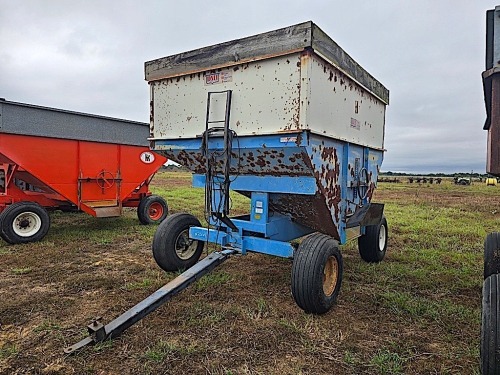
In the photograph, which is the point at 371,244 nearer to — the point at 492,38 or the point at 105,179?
the point at 492,38

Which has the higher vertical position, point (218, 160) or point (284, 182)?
point (218, 160)

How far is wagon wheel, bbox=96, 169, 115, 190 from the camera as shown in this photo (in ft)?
23.5

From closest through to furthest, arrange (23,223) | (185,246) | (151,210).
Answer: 1. (185,246)
2. (23,223)
3. (151,210)

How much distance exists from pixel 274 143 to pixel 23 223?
190 inches

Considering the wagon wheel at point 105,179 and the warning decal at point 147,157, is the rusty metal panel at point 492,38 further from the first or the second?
the warning decal at point 147,157

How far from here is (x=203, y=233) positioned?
4273mm

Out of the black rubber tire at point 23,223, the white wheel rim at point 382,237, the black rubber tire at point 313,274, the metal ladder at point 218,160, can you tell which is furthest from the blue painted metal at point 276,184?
the black rubber tire at point 23,223

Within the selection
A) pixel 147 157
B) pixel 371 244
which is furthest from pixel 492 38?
pixel 147 157

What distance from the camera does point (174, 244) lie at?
14.5ft

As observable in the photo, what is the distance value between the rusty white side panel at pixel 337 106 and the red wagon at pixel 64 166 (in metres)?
4.89

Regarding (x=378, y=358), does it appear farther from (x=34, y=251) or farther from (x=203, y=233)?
(x=34, y=251)

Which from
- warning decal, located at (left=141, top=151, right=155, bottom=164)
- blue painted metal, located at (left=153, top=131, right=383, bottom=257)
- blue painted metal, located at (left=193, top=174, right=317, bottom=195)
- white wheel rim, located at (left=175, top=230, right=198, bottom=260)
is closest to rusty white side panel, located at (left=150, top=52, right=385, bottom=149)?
blue painted metal, located at (left=153, top=131, right=383, bottom=257)

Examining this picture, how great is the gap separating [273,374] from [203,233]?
2073 millimetres

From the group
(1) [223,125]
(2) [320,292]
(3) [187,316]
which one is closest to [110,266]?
(3) [187,316]
